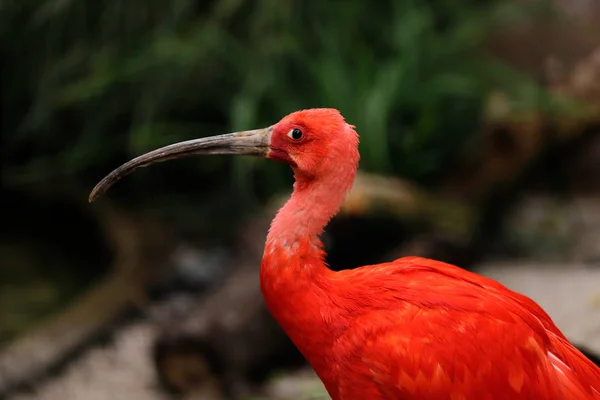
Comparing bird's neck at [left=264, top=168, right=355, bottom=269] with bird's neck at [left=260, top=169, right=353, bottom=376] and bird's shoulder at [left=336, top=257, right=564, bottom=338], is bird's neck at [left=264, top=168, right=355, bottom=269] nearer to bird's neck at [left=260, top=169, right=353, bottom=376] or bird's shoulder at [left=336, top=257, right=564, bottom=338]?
bird's neck at [left=260, top=169, right=353, bottom=376]

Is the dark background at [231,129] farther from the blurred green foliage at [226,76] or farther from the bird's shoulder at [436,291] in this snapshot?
the bird's shoulder at [436,291]

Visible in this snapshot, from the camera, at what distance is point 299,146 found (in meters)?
2.16

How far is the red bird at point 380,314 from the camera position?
197cm

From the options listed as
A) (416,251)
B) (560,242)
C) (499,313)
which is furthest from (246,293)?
(560,242)

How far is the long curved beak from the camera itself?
218 centimetres

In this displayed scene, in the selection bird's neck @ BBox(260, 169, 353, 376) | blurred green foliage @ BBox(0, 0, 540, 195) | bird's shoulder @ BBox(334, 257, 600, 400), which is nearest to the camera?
bird's shoulder @ BBox(334, 257, 600, 400)

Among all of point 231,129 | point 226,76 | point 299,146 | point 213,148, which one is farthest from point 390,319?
point 226,76

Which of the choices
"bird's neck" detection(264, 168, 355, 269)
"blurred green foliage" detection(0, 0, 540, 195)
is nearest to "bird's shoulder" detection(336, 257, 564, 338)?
"bird's neck" detection(264, 168, 355, 269)

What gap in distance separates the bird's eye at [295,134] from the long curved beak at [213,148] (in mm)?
74

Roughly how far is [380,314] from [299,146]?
0.54 m

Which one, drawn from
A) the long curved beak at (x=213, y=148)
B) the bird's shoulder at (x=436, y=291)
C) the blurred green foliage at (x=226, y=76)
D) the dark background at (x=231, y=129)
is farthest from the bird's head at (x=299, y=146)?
the blurred green foliage at (x=226, y=76)

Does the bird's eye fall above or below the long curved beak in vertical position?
above

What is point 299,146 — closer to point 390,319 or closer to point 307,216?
point 307,216

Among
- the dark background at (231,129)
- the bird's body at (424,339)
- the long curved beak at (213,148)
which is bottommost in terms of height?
the bird's body at (424,339)
